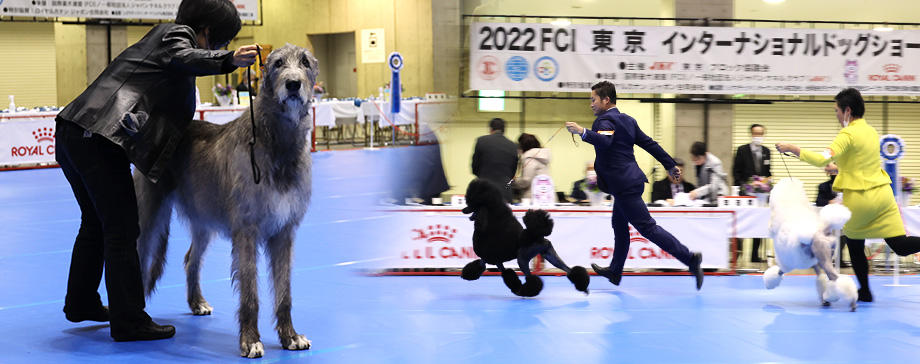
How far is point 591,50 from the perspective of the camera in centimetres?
979

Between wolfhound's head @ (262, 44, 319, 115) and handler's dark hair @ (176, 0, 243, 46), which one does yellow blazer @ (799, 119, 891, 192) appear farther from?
handler's dark hair @ (176, 0, 243, 46)

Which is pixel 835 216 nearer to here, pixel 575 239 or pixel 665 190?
pixel 575 239

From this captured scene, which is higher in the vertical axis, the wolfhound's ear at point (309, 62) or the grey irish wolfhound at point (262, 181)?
the wolfhound's ear at point (309, 62)

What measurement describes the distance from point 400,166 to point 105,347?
10112 mm

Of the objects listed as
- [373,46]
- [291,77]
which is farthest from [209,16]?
[373,46]

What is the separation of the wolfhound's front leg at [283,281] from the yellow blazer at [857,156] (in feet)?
11.5

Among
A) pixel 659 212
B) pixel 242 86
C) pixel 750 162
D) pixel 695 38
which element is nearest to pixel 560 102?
pixel 695 38

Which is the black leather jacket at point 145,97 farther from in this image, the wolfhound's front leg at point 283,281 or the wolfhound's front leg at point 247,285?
the wolfhound's front leg at point 283,281

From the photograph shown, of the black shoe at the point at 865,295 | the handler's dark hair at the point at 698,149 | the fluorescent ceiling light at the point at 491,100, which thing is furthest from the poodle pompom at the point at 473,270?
the fluorescent ceiling light at the point at 491,100

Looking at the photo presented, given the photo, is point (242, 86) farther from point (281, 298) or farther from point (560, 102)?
point (281, 298)

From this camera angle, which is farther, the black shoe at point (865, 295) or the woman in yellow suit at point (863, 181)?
the black shoe at point (865, 295)

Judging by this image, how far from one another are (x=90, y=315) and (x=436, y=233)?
115 inches

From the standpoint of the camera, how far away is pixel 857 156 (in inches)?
232

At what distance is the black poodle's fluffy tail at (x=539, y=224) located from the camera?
19.7 feet
